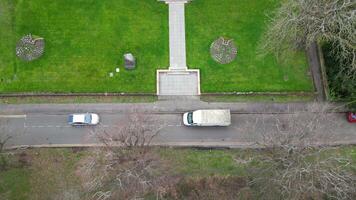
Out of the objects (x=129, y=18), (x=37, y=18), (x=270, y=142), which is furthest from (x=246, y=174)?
(x=37, y=18)

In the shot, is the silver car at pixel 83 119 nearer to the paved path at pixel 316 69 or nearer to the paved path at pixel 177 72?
the paved path at pixel 177 72

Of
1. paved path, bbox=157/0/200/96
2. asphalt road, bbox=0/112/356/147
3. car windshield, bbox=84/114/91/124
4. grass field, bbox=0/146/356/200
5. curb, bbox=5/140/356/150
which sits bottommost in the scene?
grass field, bbox=0/146/356/200

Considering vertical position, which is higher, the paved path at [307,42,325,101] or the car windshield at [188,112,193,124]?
the paved path at [307,42,325,101]

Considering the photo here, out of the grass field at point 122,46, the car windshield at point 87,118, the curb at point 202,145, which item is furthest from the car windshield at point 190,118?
the car windshield at point 87,118

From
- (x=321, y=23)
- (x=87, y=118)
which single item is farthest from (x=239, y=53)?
(x=87, y=118)

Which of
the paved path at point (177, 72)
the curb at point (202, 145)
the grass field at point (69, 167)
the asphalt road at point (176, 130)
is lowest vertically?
the grass field at point (69, 167)

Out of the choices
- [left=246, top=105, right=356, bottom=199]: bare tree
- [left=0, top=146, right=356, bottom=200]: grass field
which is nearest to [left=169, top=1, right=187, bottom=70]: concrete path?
[left=0, top=146, right=356, bottom=200]: grass field

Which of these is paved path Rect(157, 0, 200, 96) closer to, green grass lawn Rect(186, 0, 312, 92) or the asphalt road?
green grass lawn Rect(186, 0, 312, 92)

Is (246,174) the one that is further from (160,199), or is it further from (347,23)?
(347,23)
